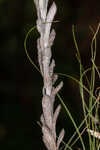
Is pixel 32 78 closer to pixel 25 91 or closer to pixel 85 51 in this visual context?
pixel 25 91

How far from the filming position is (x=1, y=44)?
4.92 feet

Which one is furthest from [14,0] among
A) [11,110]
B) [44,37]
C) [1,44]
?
[44,37]

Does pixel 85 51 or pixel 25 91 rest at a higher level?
pixel 85 51

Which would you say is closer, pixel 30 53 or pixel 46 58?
pixel 46 58

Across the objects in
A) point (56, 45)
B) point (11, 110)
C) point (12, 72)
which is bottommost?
point (11, 110)

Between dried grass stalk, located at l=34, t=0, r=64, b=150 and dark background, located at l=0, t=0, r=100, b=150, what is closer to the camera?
dried grass stalk, located at l=34, t=0, r=64, b=150

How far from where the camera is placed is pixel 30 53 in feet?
4.95

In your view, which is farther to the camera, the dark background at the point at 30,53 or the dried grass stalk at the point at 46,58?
the dark background at the point at 30,53

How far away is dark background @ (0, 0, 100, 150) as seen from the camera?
4.64 ft

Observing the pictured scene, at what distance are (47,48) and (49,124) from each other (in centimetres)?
6

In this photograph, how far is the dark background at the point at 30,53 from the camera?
1.41 meters

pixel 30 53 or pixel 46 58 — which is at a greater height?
pixel 46 58

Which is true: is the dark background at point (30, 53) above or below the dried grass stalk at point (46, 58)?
below

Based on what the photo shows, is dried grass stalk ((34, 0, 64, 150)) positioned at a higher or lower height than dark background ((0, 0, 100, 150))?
higher
